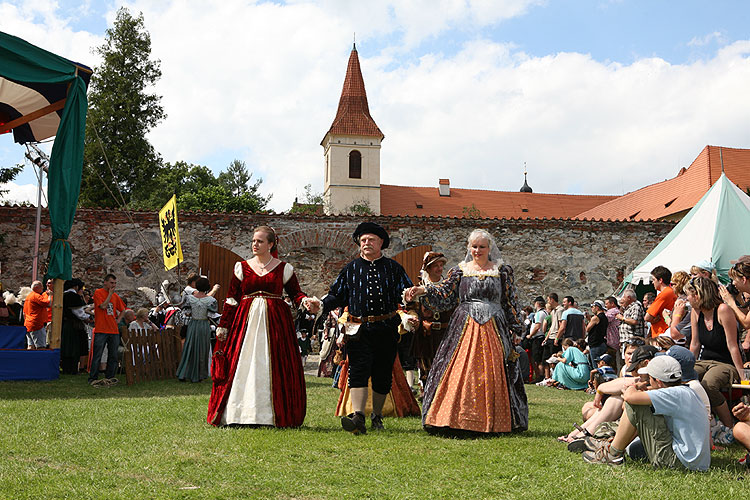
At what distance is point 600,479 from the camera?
4195mm

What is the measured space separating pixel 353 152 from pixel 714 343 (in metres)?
Answer: 49.1

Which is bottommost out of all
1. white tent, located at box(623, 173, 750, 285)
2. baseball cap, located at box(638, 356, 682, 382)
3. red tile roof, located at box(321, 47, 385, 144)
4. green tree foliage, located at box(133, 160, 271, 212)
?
baseball cap, located at box(638, 356, 682, 382)

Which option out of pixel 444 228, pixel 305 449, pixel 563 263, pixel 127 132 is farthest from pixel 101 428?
pixel 127 132

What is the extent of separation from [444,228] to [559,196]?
140 feet

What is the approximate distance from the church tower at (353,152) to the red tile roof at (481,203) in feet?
6.79

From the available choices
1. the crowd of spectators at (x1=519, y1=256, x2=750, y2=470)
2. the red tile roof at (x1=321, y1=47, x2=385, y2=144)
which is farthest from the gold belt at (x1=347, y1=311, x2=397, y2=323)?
the red tile roof at (x1=321, y1=47, x2=385, y2=144)

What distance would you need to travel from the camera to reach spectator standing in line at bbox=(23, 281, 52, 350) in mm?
10820

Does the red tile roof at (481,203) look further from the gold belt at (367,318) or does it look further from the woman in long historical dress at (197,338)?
the gold belt at (367,318)

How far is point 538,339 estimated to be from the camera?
1303 centimetres

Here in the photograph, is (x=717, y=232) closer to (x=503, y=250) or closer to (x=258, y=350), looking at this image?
(x=503, y=250)

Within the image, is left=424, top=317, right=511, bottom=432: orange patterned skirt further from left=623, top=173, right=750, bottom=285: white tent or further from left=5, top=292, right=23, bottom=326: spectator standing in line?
left=5, top=292, right=23, bottom=326: spectator standing in line

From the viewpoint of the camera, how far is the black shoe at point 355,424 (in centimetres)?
564

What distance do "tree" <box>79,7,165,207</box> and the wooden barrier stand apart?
22.8m

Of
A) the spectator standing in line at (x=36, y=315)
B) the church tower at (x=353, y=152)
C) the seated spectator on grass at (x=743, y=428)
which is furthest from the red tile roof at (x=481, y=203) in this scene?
the seated spectator on grass at (x=743, y=428)
